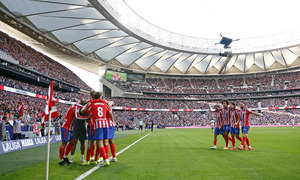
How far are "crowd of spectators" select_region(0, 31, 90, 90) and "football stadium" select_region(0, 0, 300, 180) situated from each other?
0.96ft

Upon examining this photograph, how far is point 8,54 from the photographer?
26703 millimetres

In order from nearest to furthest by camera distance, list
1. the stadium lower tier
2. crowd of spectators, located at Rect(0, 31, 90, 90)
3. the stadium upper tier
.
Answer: crowd of spectators, located at Rect(0, 31, 90, 90)
the stadium lower tier
the stadium upper tier

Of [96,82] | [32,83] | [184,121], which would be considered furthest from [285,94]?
[32,83]

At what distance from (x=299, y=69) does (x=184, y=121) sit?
3530 centimetres

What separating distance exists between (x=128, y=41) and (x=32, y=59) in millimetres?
16831

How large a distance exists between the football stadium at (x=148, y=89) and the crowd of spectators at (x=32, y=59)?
0.96ft

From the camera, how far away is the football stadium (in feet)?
18.3

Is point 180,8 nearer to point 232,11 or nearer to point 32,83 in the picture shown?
point 232,11

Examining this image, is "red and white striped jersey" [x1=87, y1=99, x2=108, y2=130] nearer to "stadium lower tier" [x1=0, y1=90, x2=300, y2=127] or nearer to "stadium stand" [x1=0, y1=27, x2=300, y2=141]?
"stadium stand" [x1=0, y1=27, x2=300, y2=141]

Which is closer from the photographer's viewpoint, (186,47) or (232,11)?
(232,11)

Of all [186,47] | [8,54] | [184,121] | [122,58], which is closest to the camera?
[8,54]

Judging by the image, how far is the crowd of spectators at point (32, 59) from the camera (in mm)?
28748

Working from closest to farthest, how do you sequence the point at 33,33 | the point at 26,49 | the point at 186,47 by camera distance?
1. the point at 33,33
2. the point at 26,49
3. the point at 186,47

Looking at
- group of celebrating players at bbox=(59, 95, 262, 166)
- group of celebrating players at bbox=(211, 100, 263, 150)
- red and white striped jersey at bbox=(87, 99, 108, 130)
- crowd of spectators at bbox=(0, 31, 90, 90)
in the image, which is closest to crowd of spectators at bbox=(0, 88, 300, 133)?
crowd of spectators at bbox=(0, 31, 90, 90)
